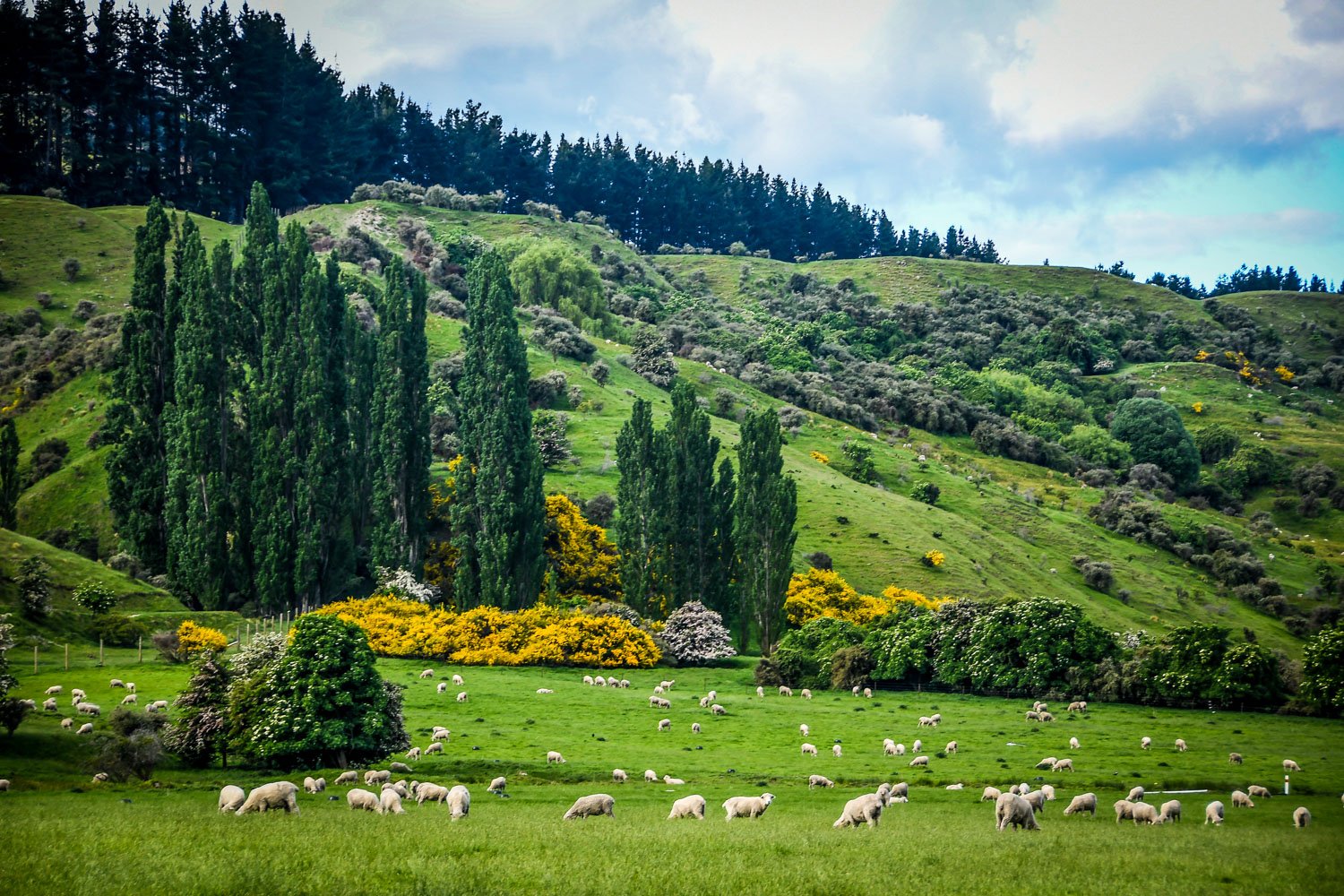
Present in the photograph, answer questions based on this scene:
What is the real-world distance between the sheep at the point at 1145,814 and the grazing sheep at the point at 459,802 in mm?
18711

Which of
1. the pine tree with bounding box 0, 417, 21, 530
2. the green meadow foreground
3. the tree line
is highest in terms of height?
the tree line

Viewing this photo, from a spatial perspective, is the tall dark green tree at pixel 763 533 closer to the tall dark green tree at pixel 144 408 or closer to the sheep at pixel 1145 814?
the tall dark green tree at pixel 144 408

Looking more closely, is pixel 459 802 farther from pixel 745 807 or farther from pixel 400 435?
pixel 400 435

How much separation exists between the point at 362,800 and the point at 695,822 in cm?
919

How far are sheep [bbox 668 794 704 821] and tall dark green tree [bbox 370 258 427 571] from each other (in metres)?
49.0

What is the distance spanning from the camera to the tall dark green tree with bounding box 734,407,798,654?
74.2 metres

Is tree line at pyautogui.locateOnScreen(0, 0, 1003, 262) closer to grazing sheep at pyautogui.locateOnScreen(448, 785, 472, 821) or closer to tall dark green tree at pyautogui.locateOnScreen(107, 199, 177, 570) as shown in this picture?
tall dark green tree at pyautogui.locateOnScreen(107, 199, 177, 570)

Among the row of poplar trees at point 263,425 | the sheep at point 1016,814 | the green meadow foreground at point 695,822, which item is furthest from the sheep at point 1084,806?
the row of poplar trees at point 263,425

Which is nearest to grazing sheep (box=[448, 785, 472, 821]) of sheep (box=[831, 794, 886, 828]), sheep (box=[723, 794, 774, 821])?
sheep (box=[723, 794, 774, 821])

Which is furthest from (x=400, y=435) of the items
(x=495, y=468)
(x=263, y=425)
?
(x=263, y=425)

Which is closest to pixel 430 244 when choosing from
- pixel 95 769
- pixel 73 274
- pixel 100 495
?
pixel 73 274

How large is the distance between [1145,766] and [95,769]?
3697 cm

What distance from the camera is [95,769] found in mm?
32844

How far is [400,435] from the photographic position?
76688 millimetres
